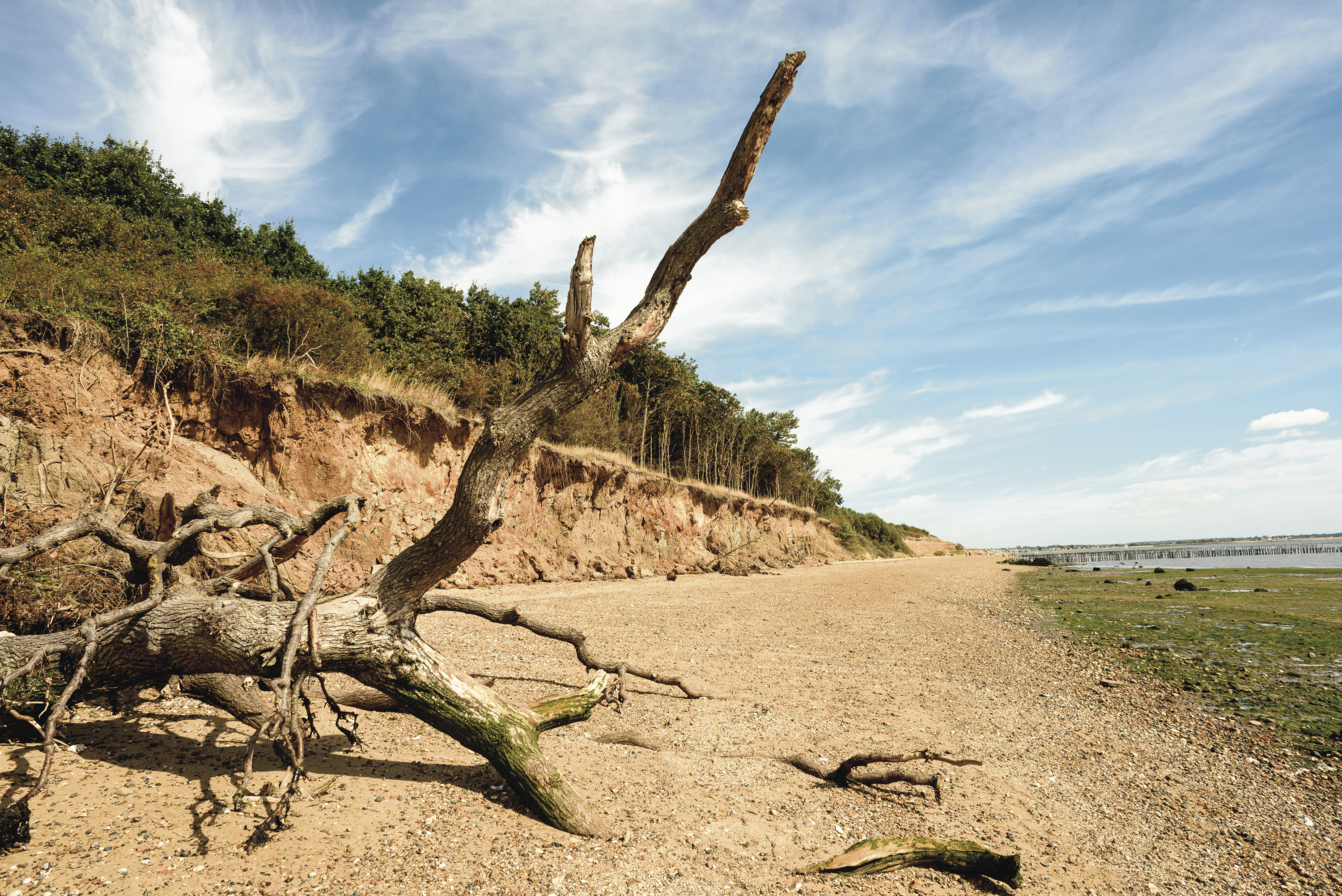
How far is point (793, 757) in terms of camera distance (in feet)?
16.4

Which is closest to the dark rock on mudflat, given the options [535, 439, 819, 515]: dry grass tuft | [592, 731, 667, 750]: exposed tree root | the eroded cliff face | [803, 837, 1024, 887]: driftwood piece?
the eroded cliff face

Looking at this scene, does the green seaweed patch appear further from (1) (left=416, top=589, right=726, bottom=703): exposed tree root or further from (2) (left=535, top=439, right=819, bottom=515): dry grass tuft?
(2) (left=535, top=439, right=819, bottom=515): dry grass tuft

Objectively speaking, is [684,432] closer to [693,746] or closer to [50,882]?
[693,746]

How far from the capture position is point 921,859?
3.58 meters

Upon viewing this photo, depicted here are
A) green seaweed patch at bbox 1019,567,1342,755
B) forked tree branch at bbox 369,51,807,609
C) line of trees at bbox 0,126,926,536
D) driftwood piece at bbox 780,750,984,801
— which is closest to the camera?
forked tree branch at bbox 369,51,807,609

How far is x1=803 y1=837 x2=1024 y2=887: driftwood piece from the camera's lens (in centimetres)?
351

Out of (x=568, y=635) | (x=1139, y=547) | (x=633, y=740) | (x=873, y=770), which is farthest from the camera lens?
(x=1139, y=547)

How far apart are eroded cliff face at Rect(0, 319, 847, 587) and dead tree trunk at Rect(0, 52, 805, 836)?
87 cm

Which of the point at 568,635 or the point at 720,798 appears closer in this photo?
the point at 720,798

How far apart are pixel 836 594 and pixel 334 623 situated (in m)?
17.4

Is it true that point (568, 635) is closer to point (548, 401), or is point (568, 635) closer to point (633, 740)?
point (633, 740)

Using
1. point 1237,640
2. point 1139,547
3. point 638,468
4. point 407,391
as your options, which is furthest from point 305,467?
point 1139,547

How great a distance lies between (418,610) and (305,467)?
37.1ft

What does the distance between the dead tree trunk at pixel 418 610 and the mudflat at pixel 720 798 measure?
48 centimetres
